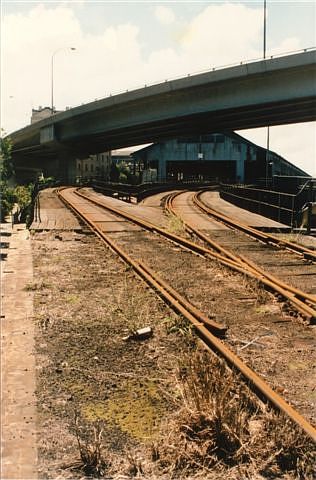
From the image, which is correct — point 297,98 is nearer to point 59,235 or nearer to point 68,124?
point 59,235

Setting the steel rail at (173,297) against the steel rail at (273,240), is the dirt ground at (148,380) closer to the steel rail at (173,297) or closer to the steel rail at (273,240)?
the steel rail at (173,297)

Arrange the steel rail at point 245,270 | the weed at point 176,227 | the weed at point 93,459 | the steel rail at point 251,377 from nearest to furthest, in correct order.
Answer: the weed at point 93,459 → the steel rail at point 251,377 → the steel rail at point 245,270 → the weed at point 176,227

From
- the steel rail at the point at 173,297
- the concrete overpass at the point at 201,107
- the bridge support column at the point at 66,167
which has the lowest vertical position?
the steel rail at the point at 173,297

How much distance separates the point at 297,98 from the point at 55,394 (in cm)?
3672

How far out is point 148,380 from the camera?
5406 millimetres

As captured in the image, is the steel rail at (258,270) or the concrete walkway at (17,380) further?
the steel rail at (258,270)

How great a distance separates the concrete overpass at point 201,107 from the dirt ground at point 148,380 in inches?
1217

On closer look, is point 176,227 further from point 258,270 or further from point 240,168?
point 240,168

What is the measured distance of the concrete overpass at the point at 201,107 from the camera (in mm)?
37875

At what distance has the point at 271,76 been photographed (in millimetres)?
39000

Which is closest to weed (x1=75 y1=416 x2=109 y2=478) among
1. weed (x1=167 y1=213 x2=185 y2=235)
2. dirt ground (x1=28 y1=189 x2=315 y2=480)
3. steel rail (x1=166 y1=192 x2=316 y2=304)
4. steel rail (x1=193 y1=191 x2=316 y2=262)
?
dirt ground (x1=28 y1=189 x2=315 y2=480)

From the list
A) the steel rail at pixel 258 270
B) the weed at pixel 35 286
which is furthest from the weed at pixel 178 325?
the weed at pixel 35 286

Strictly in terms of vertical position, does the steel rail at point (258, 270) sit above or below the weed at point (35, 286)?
above

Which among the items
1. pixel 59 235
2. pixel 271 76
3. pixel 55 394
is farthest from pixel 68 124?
pixel 55 394
